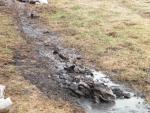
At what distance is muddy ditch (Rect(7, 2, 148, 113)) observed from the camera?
305 inches

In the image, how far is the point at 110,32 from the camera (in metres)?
13.9

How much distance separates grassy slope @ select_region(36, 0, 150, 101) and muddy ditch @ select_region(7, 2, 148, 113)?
51 cm

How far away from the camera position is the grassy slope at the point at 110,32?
32.4ft

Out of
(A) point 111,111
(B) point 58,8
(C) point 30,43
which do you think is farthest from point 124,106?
(B) point 58,8

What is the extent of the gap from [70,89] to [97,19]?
8.79 m

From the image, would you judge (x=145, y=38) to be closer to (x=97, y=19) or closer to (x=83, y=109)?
(x=97, y=19)

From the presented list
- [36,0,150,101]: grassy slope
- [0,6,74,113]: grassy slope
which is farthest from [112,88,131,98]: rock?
[0,6,74,113]: grassy slope

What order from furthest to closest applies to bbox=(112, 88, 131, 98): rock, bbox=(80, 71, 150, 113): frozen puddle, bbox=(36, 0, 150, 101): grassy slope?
bbox=(36, 0, 150, 101): grassy slope → bbox=(112, 88, 131, 98): rock → bbox=(80, 71, 150, 113): frozen puddle

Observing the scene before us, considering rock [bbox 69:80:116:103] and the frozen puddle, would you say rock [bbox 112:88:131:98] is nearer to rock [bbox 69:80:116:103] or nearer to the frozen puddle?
the frozen puddle

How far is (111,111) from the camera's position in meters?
7.42

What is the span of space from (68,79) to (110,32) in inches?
212

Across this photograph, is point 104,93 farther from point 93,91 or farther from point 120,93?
point 120,93

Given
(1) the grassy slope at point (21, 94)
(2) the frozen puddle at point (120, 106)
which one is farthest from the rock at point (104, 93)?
(1) the grassy slope at point (21, 94)

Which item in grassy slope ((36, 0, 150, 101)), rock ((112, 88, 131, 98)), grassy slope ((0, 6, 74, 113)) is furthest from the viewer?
grassy slope ((36, 0, 150, 101))
